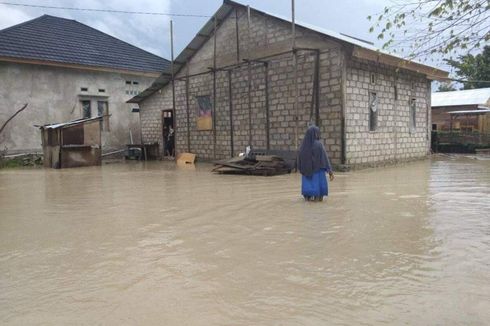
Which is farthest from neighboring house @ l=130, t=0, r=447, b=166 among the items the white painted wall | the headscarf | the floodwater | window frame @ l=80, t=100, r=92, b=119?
the headscarf

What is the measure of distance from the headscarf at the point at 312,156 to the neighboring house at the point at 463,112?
2180 centimetres

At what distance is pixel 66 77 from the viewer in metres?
20.3

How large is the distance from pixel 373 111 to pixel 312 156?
7.00m

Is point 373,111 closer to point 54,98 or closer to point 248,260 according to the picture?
point 248,260

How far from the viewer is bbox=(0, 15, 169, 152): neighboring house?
1875 centimetres

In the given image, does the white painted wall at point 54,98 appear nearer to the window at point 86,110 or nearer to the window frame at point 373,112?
the window at point 86,110

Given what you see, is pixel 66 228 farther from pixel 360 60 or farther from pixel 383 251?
pixel 360 60

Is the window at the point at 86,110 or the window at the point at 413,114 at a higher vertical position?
the window at the point at 86,110

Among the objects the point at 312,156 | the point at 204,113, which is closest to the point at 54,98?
the point at 204,113

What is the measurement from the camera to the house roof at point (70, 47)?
62.8ft

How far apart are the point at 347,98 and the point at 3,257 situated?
9.95 meters

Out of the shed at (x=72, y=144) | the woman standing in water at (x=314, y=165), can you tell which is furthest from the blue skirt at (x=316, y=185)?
the shed at (x=72, y=144)

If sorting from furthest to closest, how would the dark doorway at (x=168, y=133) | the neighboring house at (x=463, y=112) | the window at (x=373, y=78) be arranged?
the neighboring house at (x=463, y=112) < the dark doorway at (x=168, y=133) < the window at (x=373, y=78)

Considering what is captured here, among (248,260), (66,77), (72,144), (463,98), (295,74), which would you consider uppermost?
(66,77)
